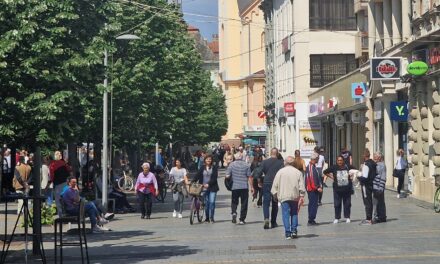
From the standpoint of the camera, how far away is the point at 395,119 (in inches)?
1490

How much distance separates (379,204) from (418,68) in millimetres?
8618

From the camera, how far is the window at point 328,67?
2606 inches

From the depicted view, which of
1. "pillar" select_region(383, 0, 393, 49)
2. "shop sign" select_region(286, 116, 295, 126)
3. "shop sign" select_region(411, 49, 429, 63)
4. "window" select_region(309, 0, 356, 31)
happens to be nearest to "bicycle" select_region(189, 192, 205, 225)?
"shop sign" select_region(411, 49, 429, 63)

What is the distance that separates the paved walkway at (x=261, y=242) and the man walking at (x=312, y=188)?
0.34 m

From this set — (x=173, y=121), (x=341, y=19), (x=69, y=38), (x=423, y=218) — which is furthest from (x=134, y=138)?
(x=341, y=19)

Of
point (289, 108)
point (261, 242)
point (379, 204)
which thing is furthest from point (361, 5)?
point (261, 242)

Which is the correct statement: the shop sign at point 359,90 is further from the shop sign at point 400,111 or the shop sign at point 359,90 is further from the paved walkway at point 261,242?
the paved walkway at point 261,242

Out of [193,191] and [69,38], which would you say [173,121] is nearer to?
[193,191]

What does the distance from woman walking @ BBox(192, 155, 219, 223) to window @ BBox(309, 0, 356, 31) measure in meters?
41.2

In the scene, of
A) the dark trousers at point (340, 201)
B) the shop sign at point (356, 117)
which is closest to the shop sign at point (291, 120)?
the shop sign at point (356, 117)

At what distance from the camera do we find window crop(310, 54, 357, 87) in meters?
66.2

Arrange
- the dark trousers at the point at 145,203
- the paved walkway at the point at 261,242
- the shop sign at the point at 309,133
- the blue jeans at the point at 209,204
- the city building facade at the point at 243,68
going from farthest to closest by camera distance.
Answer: the city building facade at the point at 243,68, the shop sign at the point at 309,133, the dark trousers at the point at 145,203, the blue jeans at the point at 209,204, the paved walkway at the point at 261,242

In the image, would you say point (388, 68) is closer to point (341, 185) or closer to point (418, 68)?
point (418, 68)

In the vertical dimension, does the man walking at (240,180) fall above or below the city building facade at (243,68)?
below
